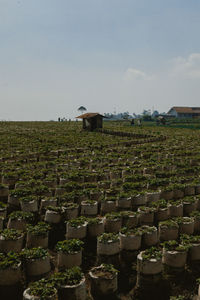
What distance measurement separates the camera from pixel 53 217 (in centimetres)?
818

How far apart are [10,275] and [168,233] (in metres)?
4.14

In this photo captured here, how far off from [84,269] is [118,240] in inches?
40.3

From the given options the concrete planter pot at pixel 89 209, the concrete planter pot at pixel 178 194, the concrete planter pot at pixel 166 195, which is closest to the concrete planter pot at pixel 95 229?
the concrete planter pot at pixel 89 209

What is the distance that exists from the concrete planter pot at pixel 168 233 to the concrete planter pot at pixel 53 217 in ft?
9.72

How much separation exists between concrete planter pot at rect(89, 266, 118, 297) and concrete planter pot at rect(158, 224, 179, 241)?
2.42m

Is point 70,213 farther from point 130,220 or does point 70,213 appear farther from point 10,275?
point 10,275

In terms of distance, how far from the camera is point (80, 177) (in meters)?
12.1

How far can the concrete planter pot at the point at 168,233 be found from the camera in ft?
24.8

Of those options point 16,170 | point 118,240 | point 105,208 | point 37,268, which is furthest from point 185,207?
point 16,170

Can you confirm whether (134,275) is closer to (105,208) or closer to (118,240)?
(118,240)

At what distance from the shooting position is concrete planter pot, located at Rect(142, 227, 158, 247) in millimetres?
7156

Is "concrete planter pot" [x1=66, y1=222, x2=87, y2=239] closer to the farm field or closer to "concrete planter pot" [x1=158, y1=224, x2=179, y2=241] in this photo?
the farm field

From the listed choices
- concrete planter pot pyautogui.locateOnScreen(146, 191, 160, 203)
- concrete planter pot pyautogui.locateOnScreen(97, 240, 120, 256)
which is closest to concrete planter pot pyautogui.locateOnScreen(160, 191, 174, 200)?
concrete planter pot pyautogui.locateOnScreen(146, 191, 160, 203)

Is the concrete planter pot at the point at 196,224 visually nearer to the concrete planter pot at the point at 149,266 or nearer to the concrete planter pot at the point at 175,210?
the concrete planter pot at the point at 175,210
